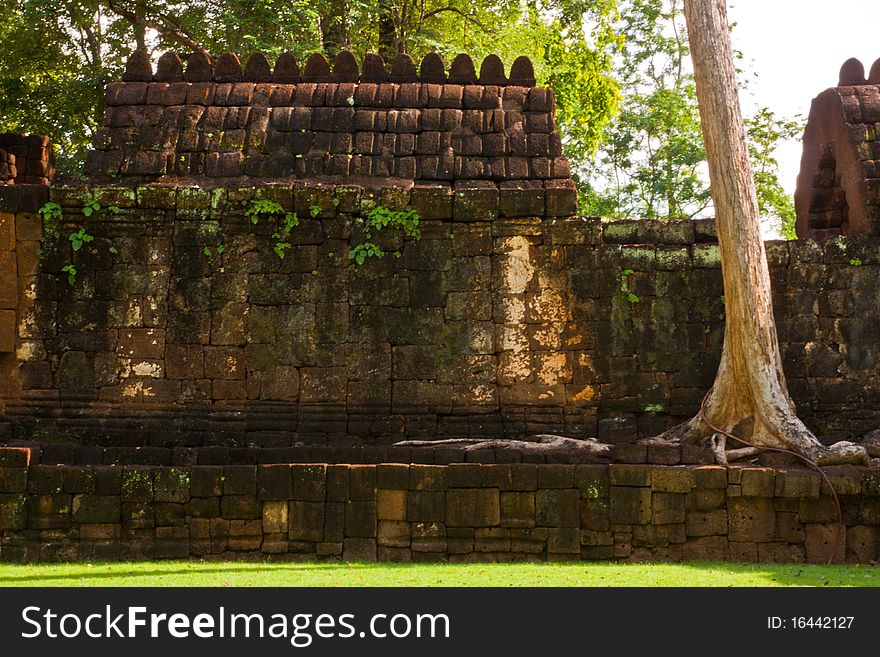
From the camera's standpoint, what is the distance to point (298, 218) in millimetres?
9414

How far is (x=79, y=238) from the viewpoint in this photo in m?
9.32

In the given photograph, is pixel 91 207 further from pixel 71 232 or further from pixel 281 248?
pixel 281 248

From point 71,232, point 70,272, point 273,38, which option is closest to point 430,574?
point 70,272

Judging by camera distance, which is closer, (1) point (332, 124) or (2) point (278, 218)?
(2) point (278, 218)

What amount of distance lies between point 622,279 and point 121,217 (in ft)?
14.8

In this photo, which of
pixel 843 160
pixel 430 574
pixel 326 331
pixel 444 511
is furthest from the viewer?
pixel 843 160

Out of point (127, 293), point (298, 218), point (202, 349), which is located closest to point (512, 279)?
point (298, 218)

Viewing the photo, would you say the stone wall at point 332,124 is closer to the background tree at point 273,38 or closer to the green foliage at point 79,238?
the green foliage at point 79,238

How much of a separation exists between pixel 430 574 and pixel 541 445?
1951 millimetres

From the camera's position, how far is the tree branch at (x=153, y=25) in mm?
18000

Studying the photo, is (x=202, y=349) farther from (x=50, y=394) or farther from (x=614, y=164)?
(x=614, y=164)

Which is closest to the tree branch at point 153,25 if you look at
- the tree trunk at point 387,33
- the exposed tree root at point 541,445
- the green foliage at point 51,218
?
the tree trunk at point 387,33

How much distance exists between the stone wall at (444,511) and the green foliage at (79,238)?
7.23 ft

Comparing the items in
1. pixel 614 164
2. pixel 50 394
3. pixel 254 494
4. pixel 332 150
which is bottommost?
pixel 254 494
